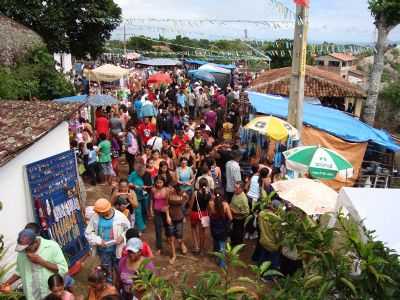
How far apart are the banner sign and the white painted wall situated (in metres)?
0.10

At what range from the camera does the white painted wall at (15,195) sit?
5801 mm

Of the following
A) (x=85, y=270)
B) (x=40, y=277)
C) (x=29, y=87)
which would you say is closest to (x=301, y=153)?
(x=85, y=270)

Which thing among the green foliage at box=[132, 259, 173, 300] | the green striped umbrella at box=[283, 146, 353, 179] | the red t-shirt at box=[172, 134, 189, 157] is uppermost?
the green foliage at box=[132, 259, 173, 300]

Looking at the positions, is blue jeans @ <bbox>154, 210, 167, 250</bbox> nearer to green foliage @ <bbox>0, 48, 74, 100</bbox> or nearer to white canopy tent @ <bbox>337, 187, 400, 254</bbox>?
white canopy tent @ <bbox>337, 187, 400, 254</bbox>

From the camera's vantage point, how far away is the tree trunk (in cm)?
1489

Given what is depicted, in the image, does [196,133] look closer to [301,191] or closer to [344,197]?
[301,191]

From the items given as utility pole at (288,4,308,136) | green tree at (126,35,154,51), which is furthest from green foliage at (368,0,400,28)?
green tree at (126,35,154,51)

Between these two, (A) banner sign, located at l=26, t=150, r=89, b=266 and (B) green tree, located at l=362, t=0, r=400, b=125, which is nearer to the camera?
(A) banner sign, located at l=26, t=150, r=89, b=266

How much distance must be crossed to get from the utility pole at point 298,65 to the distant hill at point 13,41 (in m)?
9.21

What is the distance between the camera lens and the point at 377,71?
15.6 metres

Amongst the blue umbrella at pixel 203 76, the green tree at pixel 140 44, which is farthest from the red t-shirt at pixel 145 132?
the green tree at pixel 140 44

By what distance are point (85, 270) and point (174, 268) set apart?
4.84 feet

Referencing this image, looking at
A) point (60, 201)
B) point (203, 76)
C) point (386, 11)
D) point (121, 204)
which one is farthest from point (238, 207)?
point (203, 76)

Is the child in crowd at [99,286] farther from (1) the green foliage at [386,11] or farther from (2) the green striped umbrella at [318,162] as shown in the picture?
(1) the green foliage at [386,11]
